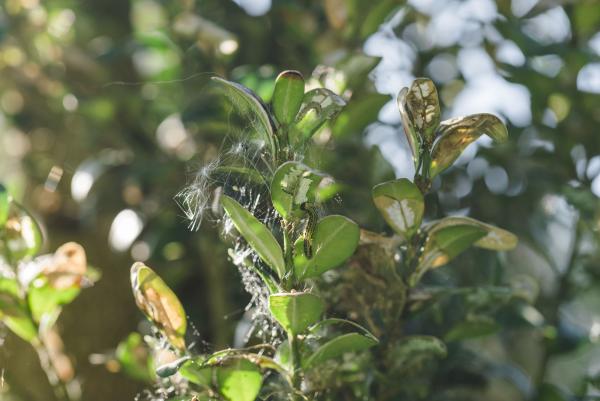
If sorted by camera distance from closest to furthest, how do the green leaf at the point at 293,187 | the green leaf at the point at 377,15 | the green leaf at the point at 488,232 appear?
the green leaf at the point at 293,187 → the green leaf at the point at 488,232 → the green leaf at the point at 377,15

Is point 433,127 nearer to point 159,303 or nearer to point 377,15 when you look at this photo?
point 159,303

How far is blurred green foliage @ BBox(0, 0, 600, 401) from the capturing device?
78cm

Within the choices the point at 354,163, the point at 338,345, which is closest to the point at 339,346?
the point at 338,345

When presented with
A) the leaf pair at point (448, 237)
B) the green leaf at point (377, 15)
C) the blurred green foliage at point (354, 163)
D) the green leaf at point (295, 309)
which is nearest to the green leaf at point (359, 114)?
the blurred green foliage at point (354, 163)

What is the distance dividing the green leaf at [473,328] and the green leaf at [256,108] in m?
0.33

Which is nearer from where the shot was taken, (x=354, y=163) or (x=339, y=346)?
(x=339, y=346)

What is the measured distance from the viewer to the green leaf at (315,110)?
0.50 m

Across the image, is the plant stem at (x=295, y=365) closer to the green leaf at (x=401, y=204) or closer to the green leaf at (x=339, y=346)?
the green leaf at (x=339, y=346)

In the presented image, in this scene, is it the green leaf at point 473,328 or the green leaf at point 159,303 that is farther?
the green leaf at point 473,328

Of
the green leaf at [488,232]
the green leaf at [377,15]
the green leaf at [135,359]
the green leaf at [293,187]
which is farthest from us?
the green leaf at [377,15]

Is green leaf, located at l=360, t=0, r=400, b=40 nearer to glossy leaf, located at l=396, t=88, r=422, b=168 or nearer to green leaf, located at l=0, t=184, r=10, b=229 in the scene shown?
glossy leaf, located at l=396, t=88, r=422, b=168

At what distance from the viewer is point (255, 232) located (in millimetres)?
476

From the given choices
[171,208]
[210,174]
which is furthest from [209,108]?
[210,174]

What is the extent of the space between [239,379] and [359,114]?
367mm
